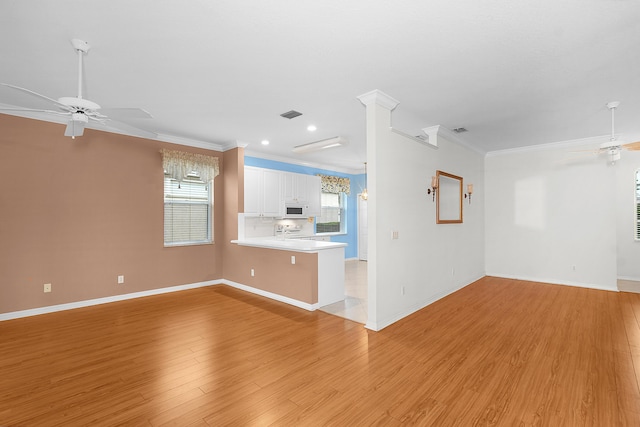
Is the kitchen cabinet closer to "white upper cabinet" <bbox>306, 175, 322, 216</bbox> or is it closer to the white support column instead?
"white upper cabinet" <bbox>306, 175, 322, 216</bbox>

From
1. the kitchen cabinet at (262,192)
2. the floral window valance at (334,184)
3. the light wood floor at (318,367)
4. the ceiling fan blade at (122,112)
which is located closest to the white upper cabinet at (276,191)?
the kitchen cabinet at (262,192)

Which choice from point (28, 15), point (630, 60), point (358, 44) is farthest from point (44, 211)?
point (630, 60)

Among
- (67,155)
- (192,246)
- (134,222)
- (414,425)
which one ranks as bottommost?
(414,425)

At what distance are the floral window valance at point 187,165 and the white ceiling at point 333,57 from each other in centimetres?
93

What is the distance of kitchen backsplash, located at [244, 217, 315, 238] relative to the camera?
6.30 m

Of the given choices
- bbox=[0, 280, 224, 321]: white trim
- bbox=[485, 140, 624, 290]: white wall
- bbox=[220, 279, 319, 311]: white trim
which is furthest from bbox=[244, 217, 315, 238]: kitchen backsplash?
bbox=[485, 140, 624, 290]: white wall

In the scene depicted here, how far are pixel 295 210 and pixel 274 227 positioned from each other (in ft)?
2.04

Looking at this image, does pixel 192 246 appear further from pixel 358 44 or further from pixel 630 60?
pixel 630 60

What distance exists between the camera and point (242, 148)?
562 centimetres

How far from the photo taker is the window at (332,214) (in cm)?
830

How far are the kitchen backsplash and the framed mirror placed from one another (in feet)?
9.40

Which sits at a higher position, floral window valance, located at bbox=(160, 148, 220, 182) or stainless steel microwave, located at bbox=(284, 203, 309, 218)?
floral window valance, located at bbox=(160, 148, 220, 182)

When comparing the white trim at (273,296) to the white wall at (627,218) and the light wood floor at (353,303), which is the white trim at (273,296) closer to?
the light wood floor at (353,303)

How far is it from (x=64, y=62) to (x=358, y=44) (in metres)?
2.69
